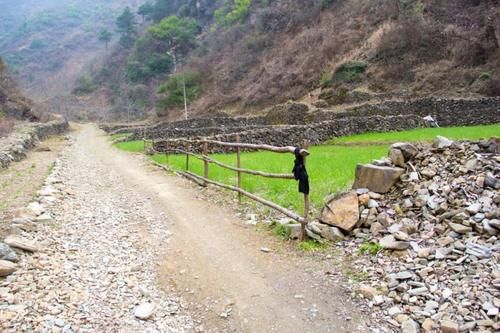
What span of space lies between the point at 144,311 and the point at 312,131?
59.1 ft

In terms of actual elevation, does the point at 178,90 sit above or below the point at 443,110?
above

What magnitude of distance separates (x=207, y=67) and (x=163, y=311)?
52.7m

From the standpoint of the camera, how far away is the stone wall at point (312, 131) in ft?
65.4

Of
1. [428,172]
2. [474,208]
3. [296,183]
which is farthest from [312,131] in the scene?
[474,208]

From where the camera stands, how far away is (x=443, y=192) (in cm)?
527

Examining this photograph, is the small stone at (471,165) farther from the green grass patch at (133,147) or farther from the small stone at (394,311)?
the green grass patch at (133,147)

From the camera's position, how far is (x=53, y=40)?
422 ft

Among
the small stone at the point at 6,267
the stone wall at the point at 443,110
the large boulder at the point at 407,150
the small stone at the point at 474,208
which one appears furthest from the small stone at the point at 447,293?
the stone wall at the point at 443,110

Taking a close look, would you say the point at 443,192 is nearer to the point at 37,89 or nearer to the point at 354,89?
the point at 354,89

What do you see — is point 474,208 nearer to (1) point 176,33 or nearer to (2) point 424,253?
(2) point 424,253

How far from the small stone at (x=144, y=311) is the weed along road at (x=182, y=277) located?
1 centimetres

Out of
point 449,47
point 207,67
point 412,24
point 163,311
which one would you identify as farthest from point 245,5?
point 163,311

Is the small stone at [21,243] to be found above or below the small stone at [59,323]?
above

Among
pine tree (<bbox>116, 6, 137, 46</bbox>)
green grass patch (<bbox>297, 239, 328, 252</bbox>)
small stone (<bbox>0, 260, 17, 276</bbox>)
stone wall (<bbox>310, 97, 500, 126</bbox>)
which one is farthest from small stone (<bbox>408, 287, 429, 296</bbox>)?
pine tree (<bbox>116, 6, 137, 46</bbox>)
